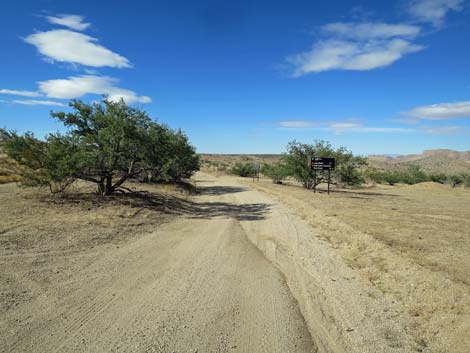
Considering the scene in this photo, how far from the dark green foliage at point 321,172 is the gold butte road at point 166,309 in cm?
2522

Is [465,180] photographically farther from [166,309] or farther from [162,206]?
[166,309]

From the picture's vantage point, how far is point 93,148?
46.5ft

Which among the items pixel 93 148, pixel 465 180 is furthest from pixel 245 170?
pixel 93 148

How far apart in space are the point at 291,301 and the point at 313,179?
91.1 feet

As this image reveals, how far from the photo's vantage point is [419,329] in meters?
4.88

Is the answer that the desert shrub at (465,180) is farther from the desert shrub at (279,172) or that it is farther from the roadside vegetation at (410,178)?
the desert shrub at (279,172)

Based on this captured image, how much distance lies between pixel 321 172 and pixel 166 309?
95.4ft

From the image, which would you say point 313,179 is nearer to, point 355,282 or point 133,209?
point 133,209

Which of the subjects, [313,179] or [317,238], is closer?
[317,238]

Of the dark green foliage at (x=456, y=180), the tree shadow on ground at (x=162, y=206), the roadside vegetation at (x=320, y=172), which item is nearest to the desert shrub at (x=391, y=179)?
the dark green foliage at (x=456, y=180)

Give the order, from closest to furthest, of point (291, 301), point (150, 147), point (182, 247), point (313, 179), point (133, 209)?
point (291, 301) < point (182, 247) < point (133, 209) < point (150, 147) < point (313, 179)

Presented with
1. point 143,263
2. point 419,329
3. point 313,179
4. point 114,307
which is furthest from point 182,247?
point 313,179

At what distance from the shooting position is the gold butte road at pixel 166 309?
418cm

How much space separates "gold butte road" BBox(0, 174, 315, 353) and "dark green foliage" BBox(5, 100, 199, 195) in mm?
6919
